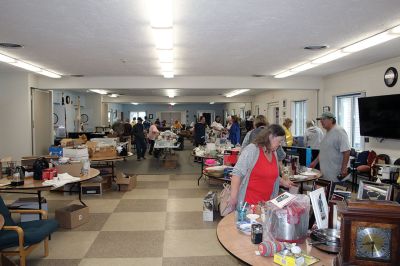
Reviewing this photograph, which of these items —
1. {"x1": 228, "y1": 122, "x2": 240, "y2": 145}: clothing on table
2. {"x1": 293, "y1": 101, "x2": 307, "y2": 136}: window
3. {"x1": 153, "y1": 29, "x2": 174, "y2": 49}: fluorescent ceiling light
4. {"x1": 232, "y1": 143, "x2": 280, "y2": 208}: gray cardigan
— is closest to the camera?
{"x1": 232, "y1": 143, "x2": 280, "y2": 208}: gray cardigan

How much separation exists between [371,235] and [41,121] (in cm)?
956

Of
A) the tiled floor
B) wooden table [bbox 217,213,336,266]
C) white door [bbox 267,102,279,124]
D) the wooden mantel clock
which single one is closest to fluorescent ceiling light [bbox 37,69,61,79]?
the tiled floor

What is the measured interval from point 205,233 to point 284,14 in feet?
9.70

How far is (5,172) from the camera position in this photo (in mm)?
4910

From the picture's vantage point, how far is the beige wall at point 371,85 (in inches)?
251

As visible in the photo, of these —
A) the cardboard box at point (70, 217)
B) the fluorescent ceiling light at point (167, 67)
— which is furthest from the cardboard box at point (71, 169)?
the fluorescent ceiling light at point (167, 67)

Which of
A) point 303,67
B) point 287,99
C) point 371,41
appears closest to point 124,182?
Result: point 303,67

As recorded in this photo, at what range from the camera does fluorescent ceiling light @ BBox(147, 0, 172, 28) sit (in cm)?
321

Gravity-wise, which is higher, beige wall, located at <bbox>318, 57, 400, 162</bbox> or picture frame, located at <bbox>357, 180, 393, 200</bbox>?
beige wall, located at <bbox>318, 57, 400, 162</bbox>

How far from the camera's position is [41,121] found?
9.39 meters

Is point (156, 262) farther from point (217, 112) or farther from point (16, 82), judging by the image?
point (217, 112)

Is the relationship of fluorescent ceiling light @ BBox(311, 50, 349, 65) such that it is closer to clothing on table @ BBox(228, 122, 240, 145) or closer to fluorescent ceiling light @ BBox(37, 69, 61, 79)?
clothing on table @ BBox(228, 122, 240, 145)

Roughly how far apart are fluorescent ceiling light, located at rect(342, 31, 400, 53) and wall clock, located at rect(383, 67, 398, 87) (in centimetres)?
137

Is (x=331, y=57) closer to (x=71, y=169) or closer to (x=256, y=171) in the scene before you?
(x=256, y=171)
